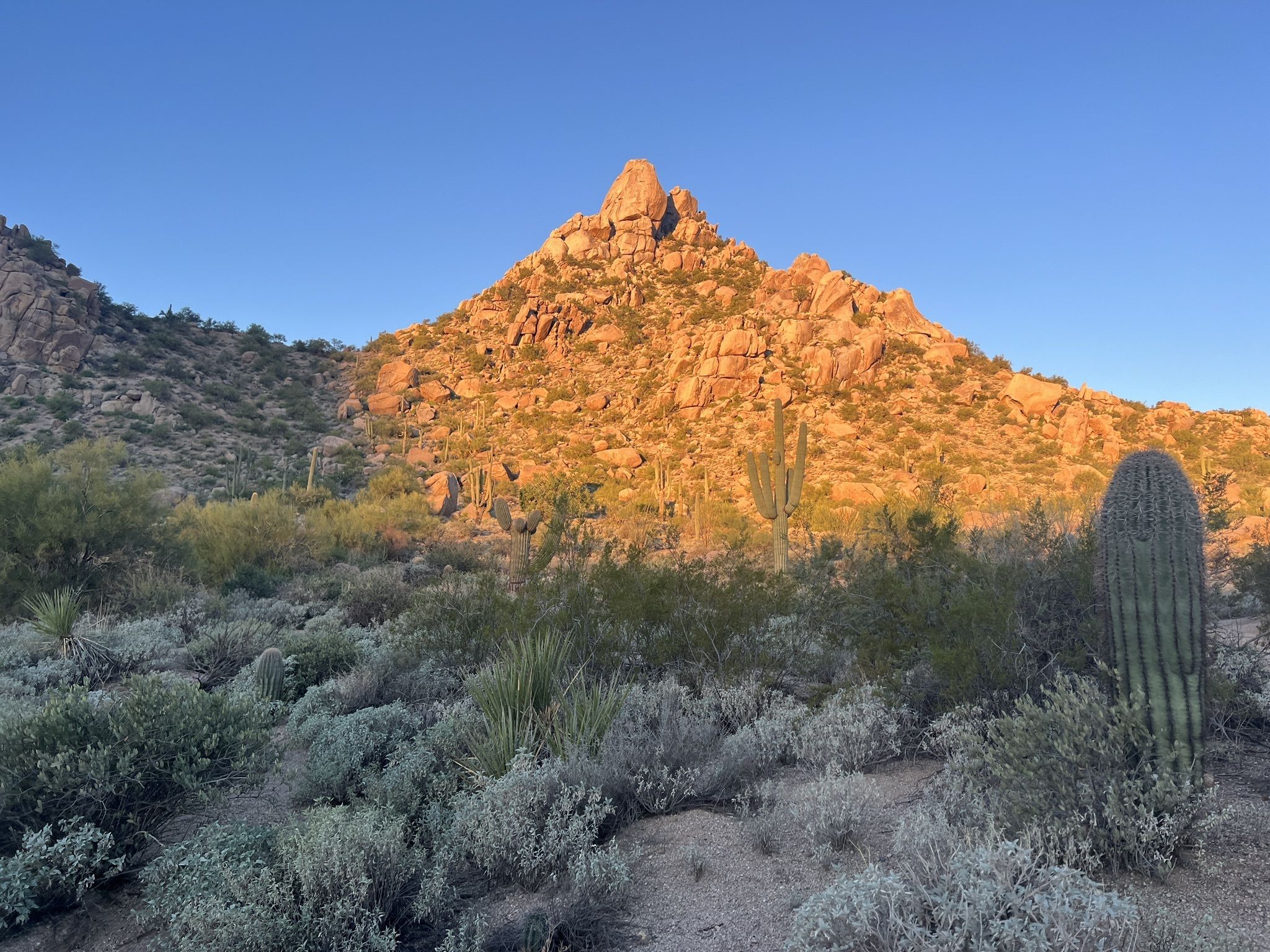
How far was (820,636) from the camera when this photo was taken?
7.95 m

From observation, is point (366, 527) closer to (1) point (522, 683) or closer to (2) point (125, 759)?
(1) point (522, 683)

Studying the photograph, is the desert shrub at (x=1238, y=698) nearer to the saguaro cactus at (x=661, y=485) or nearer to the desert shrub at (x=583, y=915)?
the desert shrub at (x=583, y=915)

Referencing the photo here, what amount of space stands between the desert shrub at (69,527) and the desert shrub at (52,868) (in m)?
9.62

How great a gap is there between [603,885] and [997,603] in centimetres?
381

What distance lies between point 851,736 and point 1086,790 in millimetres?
2094

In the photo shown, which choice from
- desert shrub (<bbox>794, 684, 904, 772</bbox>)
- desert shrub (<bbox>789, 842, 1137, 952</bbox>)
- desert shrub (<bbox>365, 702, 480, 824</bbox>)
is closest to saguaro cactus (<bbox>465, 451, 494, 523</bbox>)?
desert shrub (<bbox>365, 702, 480, 824</bbox>)

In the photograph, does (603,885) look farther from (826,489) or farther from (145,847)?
(826,489)

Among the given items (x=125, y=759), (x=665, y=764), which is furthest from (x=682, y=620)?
(x=125, y=759)

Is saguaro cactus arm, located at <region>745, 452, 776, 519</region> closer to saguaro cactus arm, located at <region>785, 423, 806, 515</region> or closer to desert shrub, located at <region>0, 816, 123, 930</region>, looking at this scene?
saguaro cactus arm, located at <region>785, 423, 806, 515</region>

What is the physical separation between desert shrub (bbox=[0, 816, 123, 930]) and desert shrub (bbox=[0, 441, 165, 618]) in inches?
379

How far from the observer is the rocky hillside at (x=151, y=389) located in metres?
32.3

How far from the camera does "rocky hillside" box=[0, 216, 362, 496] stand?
32.3m

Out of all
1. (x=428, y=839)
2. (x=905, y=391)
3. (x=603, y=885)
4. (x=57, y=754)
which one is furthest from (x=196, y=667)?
(x=905, y=391)

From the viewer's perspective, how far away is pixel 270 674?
7754mm
